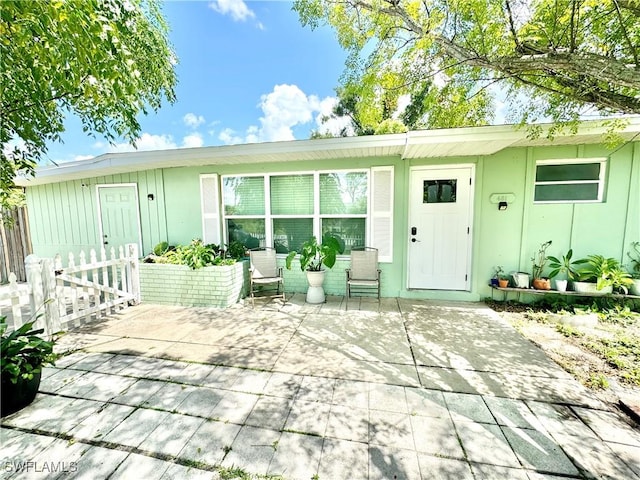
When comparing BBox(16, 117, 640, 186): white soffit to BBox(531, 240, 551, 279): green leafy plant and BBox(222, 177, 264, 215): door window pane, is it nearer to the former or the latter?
BBox(222, 177, 264, 215): door window pane

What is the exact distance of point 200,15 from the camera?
4.31 metres

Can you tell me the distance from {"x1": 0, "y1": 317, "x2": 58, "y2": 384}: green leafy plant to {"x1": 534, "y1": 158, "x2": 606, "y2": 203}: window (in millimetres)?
6045

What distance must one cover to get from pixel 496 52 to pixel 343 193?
2653mm

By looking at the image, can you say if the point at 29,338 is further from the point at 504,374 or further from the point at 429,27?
the point at 429,27

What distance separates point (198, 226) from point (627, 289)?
276 inches

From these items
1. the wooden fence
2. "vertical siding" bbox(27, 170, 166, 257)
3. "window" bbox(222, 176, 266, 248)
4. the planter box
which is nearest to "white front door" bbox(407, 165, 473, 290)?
"window" bbox(222, 176, 266, 248)

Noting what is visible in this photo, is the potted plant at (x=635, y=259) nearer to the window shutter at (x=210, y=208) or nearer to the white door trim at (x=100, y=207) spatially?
the window shutter at (x=210, y=208)

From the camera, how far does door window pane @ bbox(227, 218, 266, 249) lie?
5.04m

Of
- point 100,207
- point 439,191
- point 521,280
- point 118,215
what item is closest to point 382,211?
point 439,191

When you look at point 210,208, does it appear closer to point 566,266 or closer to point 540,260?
point 540,260

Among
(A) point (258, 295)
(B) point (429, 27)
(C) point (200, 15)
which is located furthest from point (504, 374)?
(C) point (200, 15)

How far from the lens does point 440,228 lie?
14.3 ft

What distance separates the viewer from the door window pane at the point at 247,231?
5039mm

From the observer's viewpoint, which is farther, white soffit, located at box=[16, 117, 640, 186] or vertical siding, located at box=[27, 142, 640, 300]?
vertical siding, located at box=[27, 142, 640, 300]
